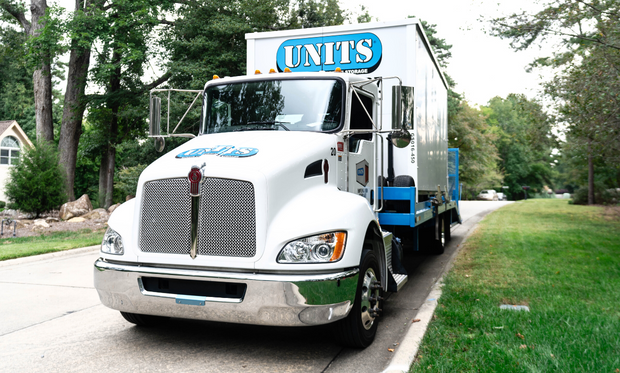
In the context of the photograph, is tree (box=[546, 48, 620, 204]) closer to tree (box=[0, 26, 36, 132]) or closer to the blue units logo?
the blue units logo

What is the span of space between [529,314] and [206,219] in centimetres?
363

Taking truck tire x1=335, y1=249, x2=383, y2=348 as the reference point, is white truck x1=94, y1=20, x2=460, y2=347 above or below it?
above

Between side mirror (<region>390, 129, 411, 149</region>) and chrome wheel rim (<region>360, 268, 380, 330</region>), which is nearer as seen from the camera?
chrome wheel rim (<region>360, 268, 380, 330</region>)

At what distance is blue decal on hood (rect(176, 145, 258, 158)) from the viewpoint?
14.8 ft

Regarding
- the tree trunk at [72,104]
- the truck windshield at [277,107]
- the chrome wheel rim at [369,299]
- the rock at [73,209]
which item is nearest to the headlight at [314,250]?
the chrome wheel rim at [369,299]

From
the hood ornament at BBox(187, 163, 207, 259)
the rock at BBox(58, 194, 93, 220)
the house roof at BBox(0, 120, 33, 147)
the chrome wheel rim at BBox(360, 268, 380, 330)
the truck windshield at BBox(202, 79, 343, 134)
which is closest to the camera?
the hood ornament at BBox(187, 163, 207, 259)

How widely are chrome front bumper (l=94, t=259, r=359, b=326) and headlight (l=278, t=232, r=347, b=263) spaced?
0.45ft

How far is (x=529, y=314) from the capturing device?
545cm

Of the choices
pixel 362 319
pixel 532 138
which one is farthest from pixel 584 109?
pixel 532 138

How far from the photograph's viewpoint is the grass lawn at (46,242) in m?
10.9

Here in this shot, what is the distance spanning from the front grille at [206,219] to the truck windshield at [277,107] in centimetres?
138

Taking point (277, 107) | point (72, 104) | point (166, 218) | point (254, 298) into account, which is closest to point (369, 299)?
point (254, 298)

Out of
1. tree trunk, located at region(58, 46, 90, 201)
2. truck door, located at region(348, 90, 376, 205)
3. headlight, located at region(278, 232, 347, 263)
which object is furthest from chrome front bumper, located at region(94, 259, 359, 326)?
tree trunk, located at region(58, 46, 90, 201)

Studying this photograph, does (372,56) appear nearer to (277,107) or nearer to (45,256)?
(277,107)
